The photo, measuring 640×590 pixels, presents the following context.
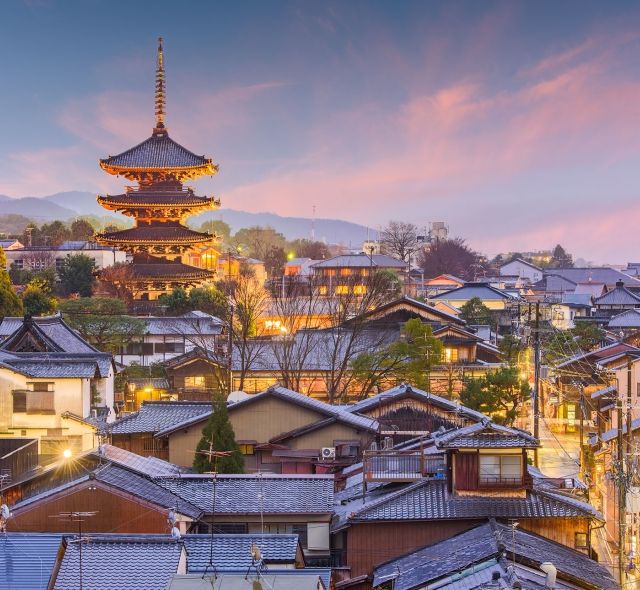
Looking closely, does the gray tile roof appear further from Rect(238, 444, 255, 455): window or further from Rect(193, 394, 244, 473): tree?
Rect(193, 394, 244, 473): tree

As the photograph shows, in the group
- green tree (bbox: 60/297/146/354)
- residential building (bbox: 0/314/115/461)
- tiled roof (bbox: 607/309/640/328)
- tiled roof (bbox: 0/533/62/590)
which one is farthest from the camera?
tiled roof (bbox: 607/309/640/328)

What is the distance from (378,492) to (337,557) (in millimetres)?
1550

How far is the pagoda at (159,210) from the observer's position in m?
66.4

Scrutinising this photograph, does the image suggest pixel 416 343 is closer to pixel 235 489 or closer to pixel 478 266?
pixel 235 489

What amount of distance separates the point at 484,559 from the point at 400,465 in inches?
207

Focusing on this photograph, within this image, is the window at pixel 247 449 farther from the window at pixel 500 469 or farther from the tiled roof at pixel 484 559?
A: the window at pixel 500 469

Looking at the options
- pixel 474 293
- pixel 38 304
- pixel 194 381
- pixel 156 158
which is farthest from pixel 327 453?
pixel 474 293

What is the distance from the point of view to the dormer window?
1756 cm

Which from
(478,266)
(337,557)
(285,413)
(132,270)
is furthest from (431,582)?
(478,266)

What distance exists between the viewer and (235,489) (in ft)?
63.8

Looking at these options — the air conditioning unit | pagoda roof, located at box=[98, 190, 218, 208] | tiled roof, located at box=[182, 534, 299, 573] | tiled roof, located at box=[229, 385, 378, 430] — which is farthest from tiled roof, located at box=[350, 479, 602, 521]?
pagoda roof, located at box=[98, 190, 218, 208]

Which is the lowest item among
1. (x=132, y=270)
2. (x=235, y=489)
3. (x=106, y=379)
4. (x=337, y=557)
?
(x=337, y=557)

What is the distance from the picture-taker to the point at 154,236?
67.4 metres

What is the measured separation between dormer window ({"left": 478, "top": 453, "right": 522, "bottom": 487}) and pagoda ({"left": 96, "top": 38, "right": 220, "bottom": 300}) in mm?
49333
